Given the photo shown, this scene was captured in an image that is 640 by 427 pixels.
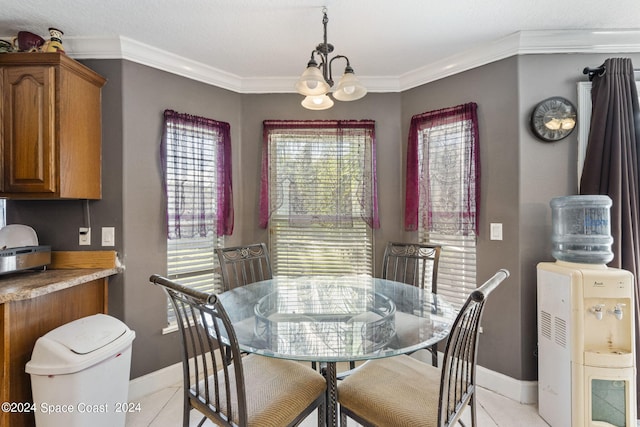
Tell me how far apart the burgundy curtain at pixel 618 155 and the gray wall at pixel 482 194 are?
0.42ft

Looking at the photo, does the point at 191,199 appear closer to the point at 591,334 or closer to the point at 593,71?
the point at 591,334

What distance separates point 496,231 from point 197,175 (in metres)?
2.48

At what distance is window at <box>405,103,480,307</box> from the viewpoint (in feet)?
7.32

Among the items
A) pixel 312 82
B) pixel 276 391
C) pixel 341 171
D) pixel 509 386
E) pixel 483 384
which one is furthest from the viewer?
pixel 341 171

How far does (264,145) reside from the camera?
2.64 meters

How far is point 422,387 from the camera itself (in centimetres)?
132

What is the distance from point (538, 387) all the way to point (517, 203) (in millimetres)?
1299

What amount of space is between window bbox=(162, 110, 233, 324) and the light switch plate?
219 centimetres

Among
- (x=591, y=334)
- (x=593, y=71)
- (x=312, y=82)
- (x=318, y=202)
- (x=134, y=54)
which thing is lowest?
(x=591, y=334)

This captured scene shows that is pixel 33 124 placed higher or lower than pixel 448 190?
higher

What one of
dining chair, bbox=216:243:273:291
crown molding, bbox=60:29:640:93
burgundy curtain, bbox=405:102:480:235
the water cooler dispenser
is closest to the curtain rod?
crown molding, bbox=60:29:640:93

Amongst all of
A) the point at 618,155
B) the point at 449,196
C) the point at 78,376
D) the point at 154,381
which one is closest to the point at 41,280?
the point at 78,376

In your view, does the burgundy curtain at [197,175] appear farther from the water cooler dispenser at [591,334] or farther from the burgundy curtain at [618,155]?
the burgundy curtain at [618,155]

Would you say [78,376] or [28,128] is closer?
[78,376]
